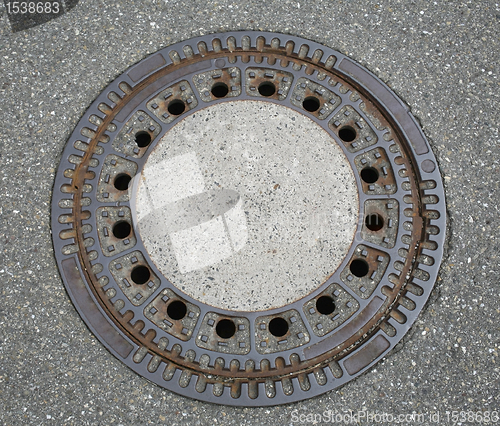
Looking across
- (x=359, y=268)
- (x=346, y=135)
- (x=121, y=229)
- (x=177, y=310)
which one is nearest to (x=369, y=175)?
(x=346, y=135)

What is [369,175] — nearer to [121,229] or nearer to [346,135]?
[346,135]

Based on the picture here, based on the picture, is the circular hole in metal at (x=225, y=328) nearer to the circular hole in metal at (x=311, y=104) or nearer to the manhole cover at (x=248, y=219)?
the manhole cover at (x=248, y=219)

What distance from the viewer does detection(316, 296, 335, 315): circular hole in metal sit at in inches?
80.3

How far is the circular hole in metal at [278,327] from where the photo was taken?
6.58 feet

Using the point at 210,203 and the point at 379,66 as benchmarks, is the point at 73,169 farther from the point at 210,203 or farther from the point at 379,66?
the point at 379,66

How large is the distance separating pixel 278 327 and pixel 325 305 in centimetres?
26

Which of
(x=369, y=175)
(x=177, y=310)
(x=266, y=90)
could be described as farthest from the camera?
(x=266, y=90)

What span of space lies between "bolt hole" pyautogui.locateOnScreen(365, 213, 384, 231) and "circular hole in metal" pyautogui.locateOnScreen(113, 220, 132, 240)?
47.7 inches

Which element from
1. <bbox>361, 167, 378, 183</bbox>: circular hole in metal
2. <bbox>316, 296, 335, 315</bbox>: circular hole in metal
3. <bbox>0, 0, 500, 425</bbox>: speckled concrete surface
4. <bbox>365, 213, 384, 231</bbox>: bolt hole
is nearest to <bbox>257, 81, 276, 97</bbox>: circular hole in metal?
<bbox>0, 0, 500, 425</bbox>: speckled concrete surface

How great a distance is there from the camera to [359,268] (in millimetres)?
2088

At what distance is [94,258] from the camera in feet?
6.46

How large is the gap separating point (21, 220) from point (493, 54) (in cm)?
266

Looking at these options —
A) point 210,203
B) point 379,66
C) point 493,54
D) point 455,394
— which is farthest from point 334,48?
point 455,394

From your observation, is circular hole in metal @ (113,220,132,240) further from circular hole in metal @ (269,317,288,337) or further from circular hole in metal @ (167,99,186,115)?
circular hole in metal @ (269,317,288,337)
